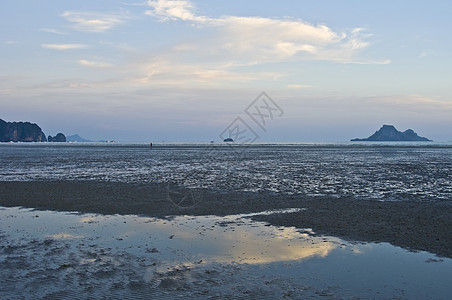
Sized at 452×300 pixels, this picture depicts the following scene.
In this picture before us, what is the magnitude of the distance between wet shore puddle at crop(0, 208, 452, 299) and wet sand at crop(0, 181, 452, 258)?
1435 mm

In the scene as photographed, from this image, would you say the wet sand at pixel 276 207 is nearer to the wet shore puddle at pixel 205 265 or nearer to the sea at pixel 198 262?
the sea at pixel 198 262

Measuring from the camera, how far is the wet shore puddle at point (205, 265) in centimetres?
820

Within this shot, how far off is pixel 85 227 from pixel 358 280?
34.0ft

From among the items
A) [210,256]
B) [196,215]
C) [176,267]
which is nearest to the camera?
[176,267]

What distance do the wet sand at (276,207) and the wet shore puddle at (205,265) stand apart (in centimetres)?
144

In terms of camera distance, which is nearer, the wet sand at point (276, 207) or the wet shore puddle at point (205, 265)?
the wet shore puddle at point (205, 265)

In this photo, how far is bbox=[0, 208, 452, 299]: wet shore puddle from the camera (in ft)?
26.9

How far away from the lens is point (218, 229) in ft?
47.6

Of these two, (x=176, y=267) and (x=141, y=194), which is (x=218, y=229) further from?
(x=141, y=194)

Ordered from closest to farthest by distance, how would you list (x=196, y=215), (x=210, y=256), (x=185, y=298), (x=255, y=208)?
(x=185, y=298) < (x=210, y=256) < (x=196, y=215) < (x=255, y=208)

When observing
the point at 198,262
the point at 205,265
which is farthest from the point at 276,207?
the point at 205,265

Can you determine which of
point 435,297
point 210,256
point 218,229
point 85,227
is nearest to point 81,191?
point 85,227

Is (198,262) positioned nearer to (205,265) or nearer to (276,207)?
(205,265)

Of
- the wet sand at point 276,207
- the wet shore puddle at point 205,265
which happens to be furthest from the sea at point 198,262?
the wet sand at point 276,207
